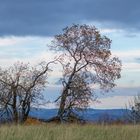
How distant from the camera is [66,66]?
32.8 metres

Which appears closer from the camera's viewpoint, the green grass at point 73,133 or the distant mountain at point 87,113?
the green grass at point 73,133

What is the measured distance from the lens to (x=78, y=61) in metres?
32.4

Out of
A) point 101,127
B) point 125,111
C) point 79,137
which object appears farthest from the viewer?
point 125,111

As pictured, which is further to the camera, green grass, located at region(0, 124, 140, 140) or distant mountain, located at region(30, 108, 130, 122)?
distant mountain, located at region(30, 108, 130, 122)

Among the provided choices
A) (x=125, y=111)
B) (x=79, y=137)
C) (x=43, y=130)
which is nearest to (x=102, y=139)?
(x=79, y=137)

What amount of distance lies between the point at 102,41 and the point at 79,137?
17608mm

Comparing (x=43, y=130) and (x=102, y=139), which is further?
(x=43, y=130)

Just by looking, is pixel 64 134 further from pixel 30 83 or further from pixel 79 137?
pixel 30 83

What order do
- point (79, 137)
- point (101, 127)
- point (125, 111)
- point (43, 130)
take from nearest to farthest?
1. point (79, 137)
2. point (43, 130)
3. point (101, 127)
4. point (125, 111)

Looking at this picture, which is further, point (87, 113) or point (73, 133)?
point (87, 113)

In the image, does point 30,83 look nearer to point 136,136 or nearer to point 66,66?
point 66,66

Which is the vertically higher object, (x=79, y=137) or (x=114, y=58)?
(x=114, y=58)

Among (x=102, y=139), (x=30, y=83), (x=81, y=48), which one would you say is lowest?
(x=102, y=139)

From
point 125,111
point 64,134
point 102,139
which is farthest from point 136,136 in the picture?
point 125,111
